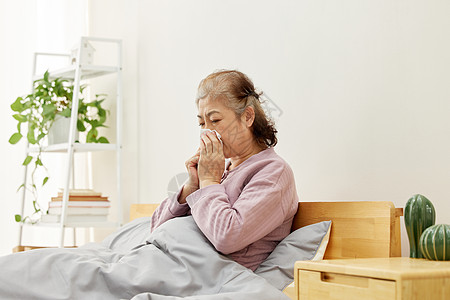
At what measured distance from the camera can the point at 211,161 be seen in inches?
66.6

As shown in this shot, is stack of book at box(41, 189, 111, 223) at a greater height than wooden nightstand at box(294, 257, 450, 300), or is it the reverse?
wooden nightstand at box(294, 257, 450, 300)

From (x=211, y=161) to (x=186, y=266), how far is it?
1.10ft

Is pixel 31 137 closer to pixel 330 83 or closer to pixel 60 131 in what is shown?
pixel 60 131

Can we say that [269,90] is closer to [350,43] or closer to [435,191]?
[350,43]

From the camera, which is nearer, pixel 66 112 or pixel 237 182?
pixel 237 182

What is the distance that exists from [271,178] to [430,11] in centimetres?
60

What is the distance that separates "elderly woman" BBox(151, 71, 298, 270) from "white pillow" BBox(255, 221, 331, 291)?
0.16 ft

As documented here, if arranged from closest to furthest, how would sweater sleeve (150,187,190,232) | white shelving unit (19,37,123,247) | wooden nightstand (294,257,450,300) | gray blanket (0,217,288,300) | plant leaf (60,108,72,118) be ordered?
wooden nightstand (294,257,450,300), gray blanket (0,217,288,300), sweater sleeve (150,187,190,232), white shelving unit (19,37,123,247), plant leaf (60,108,72,118)

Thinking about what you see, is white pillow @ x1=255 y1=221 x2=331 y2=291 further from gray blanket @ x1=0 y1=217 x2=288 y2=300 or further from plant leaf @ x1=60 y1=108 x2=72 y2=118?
plant leaf @ x1=60 y1=108 x2=72 y2=118

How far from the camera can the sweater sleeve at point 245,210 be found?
1482mm

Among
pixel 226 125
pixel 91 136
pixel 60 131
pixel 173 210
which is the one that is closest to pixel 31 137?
pixel 60 131

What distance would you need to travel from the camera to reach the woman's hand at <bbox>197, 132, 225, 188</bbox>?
1678mm

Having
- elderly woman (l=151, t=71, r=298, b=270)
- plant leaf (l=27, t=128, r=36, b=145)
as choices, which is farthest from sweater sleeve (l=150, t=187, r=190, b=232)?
plant leaf (l=27, t=128, r=36, b=145)

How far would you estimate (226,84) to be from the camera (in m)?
1.75
